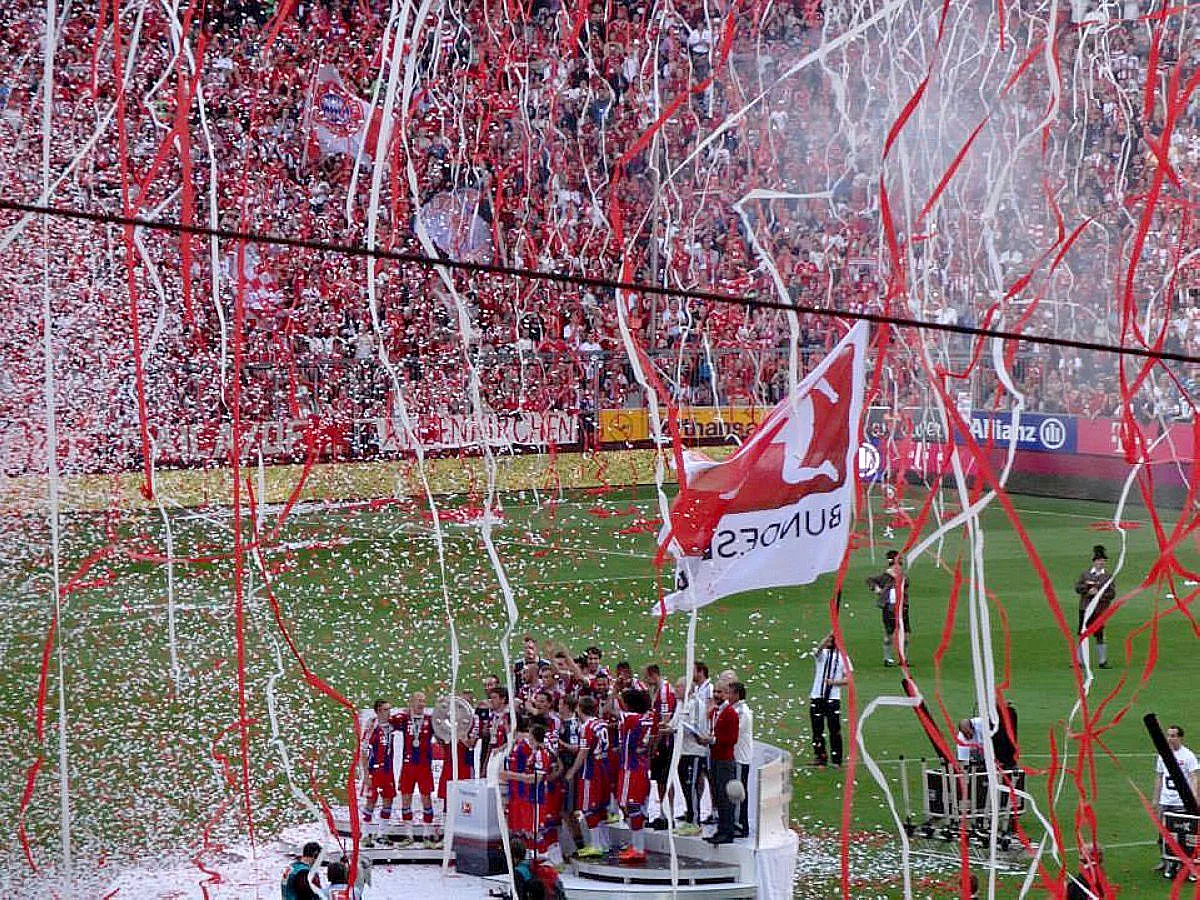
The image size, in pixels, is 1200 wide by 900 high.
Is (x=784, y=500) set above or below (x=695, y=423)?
below

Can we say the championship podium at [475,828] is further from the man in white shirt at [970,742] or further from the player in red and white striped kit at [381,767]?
the man in white shirt at [970,742]

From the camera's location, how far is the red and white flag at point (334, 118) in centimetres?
1545

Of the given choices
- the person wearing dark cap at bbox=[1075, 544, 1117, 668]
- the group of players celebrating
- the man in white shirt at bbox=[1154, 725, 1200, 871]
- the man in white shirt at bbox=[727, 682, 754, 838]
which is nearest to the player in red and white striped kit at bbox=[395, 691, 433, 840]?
the group of players celebrating

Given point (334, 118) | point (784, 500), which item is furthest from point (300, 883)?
point (334, 118)

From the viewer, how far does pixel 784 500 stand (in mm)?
6582

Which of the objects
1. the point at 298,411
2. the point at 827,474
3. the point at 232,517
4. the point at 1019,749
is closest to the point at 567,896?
the point at 827,474

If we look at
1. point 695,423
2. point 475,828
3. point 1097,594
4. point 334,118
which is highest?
point 334,118

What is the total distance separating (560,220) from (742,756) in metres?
12.4

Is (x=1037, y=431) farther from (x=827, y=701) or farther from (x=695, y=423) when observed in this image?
(x=827, y=701)

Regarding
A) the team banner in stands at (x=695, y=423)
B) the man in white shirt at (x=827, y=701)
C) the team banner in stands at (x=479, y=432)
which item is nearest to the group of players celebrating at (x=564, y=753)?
the man in white shirt at (x=827, y=701)

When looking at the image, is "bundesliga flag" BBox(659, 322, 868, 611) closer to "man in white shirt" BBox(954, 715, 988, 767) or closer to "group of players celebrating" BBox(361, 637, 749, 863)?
"group of players celebrating" BBox(361, 637, 749, 863)

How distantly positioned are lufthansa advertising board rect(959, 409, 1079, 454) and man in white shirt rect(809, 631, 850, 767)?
337 inches

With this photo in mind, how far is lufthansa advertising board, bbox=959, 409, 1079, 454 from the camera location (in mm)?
18047

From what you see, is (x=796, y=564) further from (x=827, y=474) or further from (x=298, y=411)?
(x=298, y=411)
